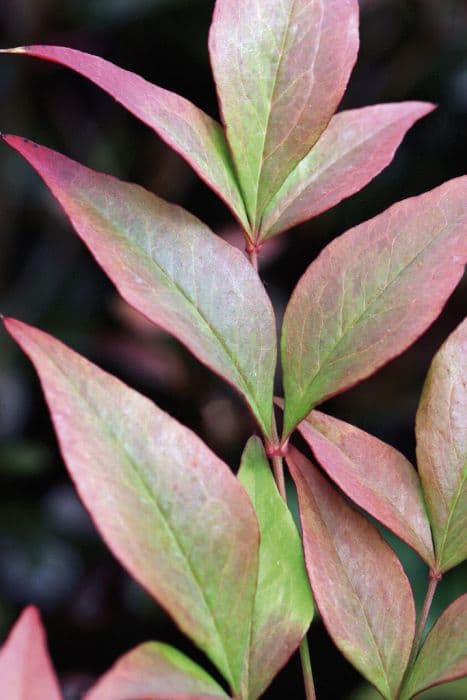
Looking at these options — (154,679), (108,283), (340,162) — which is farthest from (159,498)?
(108,283)

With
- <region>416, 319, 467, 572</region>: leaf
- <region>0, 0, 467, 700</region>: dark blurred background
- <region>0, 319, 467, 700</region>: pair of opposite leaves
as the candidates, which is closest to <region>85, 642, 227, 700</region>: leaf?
<region>0, 319, 467, 700</region>: pair of opposite leaves

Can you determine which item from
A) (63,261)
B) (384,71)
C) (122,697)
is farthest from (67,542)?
(122,697)

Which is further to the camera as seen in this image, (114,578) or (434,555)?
(114,578)

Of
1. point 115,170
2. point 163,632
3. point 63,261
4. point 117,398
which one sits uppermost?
point 117,398

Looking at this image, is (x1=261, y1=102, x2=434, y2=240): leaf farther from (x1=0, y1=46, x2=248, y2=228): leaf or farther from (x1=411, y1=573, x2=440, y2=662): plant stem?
(x1=411, y1=573, x2=440, y2=662): plant stem

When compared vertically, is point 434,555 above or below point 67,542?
above

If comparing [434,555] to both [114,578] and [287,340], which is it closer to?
[287,340]

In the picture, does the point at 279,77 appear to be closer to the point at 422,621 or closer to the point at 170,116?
the point at 170,116
